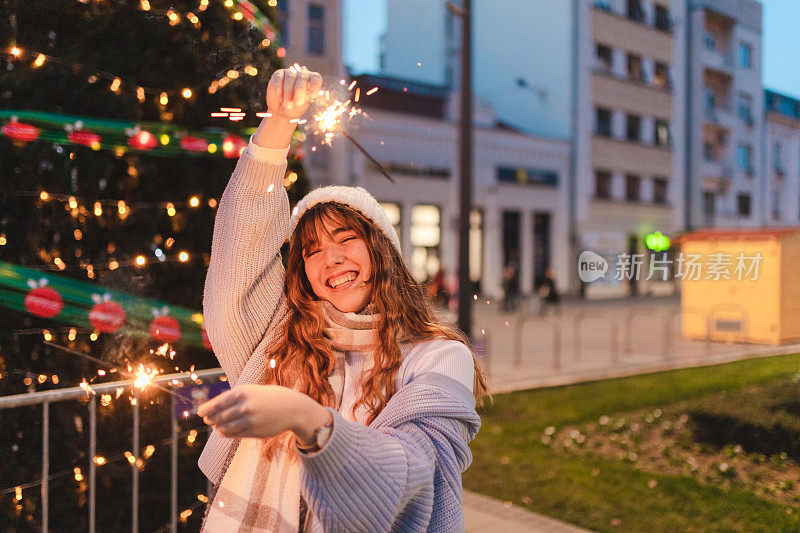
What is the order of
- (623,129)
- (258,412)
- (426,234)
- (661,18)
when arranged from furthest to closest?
(623,129) < (661,18) < (426,234) < (258,412)

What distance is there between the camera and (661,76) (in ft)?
94.9

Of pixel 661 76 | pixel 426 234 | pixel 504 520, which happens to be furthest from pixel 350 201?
pixel 661 76

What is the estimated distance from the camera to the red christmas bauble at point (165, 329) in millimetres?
2816

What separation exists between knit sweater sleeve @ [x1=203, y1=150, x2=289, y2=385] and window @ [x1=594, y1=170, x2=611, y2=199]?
2964cm

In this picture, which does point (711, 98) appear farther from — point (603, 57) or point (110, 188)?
point (603, 57)

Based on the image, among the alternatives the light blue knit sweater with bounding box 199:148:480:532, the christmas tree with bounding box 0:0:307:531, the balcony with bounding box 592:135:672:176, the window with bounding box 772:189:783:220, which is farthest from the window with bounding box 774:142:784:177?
the balcony with bounding box 592:135:672:176

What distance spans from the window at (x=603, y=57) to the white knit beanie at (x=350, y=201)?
95.8 ft

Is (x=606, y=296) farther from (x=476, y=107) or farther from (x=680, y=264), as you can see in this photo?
(x=680, y=264)

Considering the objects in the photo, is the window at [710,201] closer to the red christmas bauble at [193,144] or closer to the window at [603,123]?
the red christmas bauble at [193,144]

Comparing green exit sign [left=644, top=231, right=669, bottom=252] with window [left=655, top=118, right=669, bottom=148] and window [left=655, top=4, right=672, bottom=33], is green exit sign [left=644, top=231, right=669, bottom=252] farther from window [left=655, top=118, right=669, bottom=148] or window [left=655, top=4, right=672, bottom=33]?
window [left=655, top=118, right=669, bottom=148]

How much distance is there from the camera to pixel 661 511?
4.49 meters

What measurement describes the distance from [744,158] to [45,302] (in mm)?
4831

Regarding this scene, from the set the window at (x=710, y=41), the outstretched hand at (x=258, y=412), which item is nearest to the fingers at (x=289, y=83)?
the outstretched hand at (x=258, y=412)
